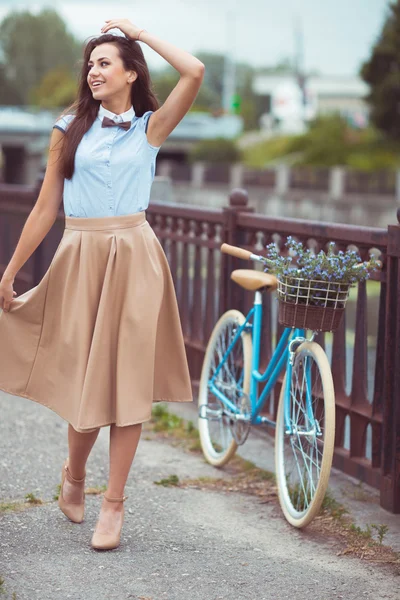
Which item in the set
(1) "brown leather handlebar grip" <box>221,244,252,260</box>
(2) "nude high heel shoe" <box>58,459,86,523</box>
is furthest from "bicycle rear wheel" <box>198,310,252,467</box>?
(2) "nude high heel shoe" <box>58,459,86,523</box>

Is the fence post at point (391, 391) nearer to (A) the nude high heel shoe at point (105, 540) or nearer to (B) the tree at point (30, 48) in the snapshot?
(A) the nude high heel shoe at point (105, 540)

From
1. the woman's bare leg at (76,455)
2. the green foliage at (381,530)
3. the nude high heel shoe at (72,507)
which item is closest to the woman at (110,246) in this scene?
the woman's bare leg at (76,455)

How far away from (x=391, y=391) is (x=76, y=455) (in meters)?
1.51

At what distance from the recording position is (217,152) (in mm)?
61469

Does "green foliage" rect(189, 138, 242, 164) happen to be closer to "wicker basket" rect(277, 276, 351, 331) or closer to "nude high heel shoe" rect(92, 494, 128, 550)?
"wicker basket" rect(277, 276, 351, 331)

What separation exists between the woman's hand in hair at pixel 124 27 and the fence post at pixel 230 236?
245 centimetres

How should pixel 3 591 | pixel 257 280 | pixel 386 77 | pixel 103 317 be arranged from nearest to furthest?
pixel 3 591 → pixel 103 317 → pixel 257 280 → pixel 386 77

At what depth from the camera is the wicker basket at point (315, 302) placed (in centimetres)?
435

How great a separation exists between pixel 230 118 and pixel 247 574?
80552 mm

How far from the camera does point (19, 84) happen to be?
143 meters

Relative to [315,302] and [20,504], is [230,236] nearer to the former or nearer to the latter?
[315,302]

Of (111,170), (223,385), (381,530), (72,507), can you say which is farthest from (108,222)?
(223,385)

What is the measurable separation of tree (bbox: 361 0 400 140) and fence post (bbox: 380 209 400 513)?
42.0 m

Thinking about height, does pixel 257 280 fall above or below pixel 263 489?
above
